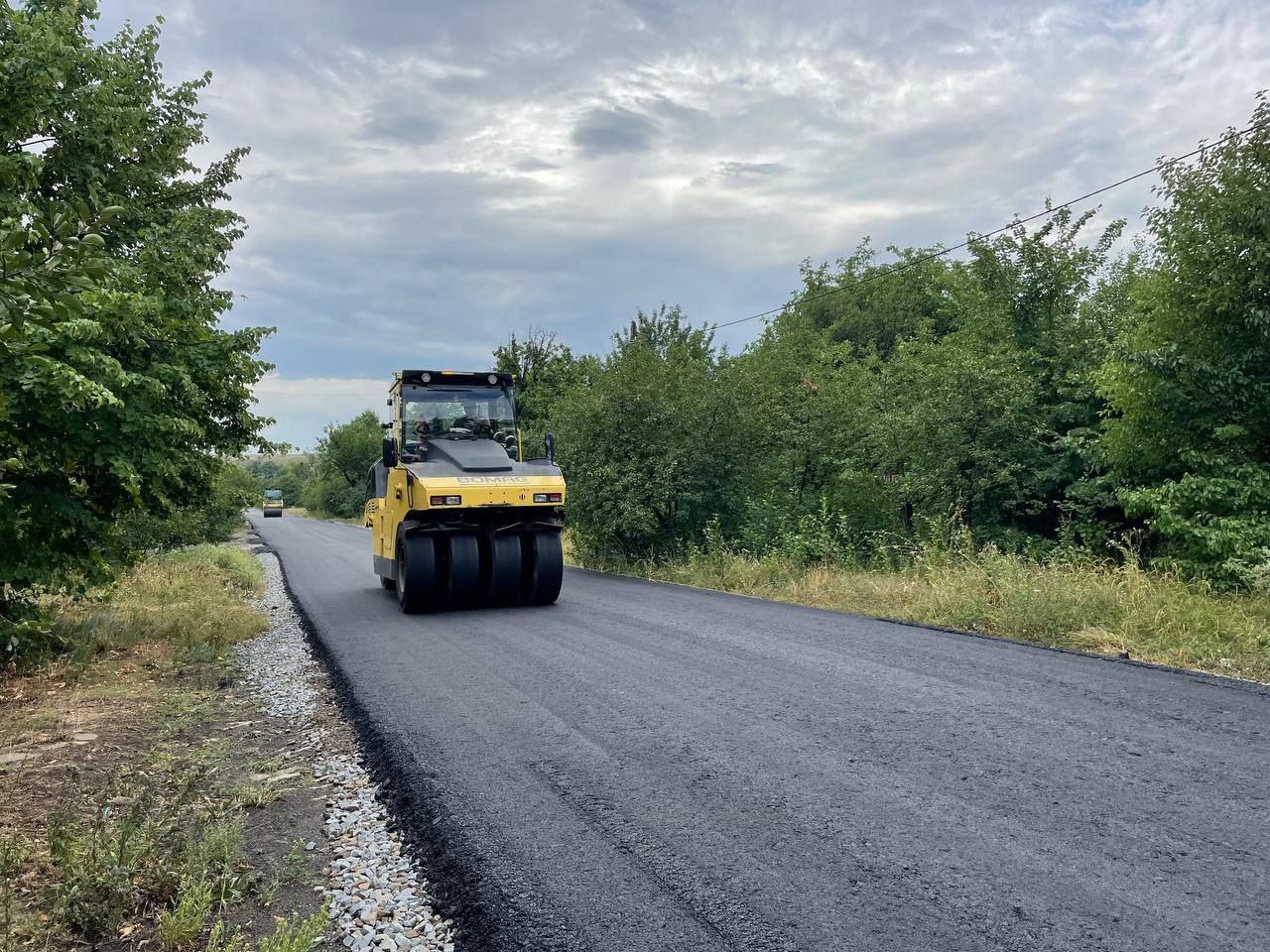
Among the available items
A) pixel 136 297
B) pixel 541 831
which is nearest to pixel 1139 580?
pixel 541 831

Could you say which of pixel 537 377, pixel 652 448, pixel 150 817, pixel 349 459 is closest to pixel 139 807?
pixel 150 817

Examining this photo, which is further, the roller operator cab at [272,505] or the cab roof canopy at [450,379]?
the roller operator cab at [272,505]

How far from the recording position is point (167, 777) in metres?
Answer: 4.66

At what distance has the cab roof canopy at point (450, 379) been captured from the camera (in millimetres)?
11688

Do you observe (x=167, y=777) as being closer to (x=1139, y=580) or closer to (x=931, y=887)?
(x=931, y=887)

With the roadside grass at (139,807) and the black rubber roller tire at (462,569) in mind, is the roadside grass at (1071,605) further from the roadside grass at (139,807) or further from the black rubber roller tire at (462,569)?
the roadside grass at (139,807)

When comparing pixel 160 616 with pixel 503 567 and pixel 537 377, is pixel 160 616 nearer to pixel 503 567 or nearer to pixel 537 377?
pixel 503 567

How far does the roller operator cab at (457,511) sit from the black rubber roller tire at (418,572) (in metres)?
0.01

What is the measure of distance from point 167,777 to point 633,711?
8.94 feet

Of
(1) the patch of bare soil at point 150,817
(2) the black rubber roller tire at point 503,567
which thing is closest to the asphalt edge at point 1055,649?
(2) the black rubber roller tire at point 503,567

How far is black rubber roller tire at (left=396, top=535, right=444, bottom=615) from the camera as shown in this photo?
10.3 metres

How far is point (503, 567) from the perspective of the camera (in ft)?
34.8

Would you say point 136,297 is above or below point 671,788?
above

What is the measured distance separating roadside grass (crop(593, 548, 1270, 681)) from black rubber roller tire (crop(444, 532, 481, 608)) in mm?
4121
